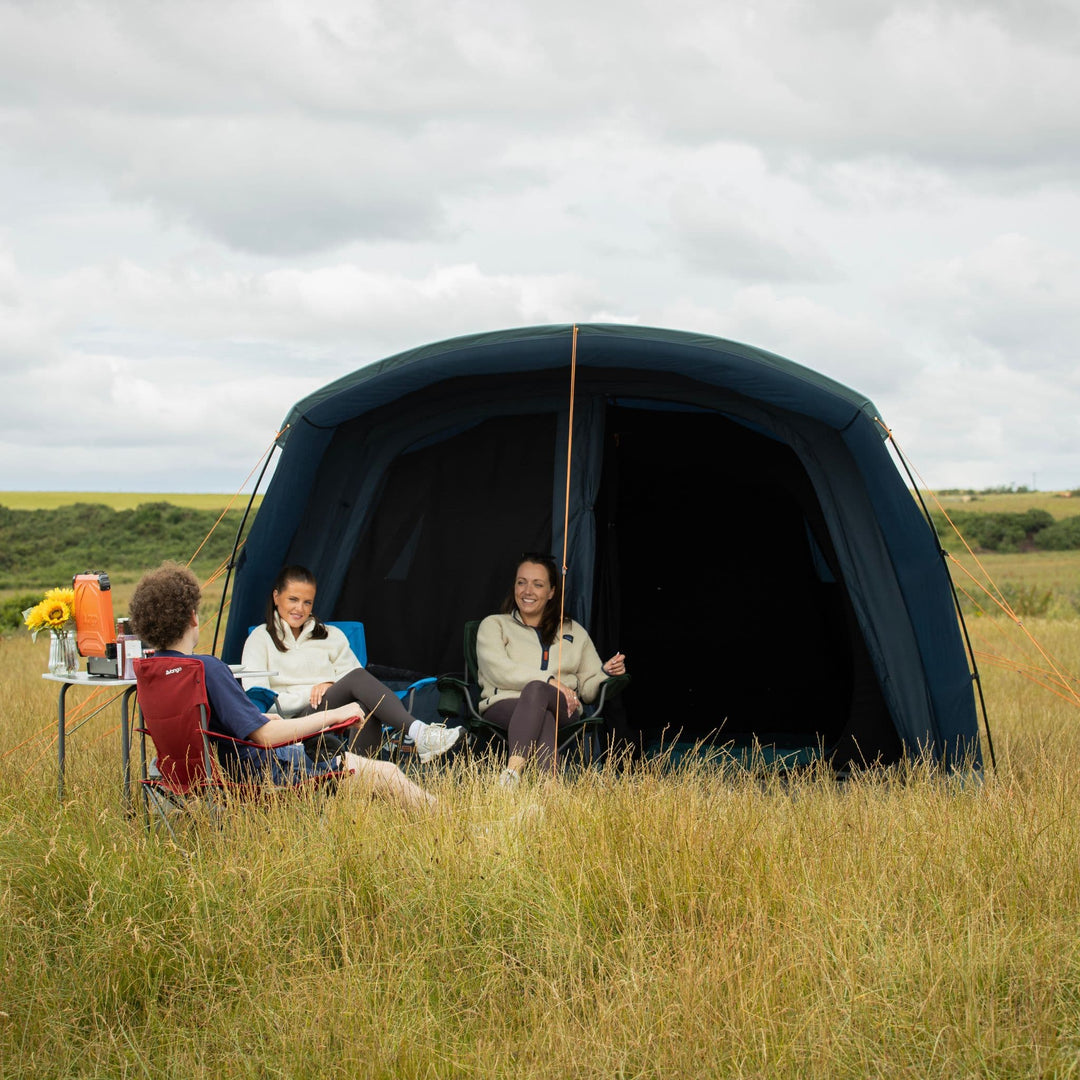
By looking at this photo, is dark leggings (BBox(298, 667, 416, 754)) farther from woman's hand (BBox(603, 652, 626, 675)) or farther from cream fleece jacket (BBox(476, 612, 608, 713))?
woman's hand (BBox(603, 652, 626, 675))

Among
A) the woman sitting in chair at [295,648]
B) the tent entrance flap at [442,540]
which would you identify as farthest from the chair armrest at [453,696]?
the tent entrance flap at [442,540]

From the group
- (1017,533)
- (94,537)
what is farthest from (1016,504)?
(94,537)

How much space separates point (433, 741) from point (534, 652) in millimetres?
753

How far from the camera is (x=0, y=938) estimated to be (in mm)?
2662

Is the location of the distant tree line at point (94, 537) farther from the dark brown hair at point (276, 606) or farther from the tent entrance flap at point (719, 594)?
the dark brown hair at point (276, 606)

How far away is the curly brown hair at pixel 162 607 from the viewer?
332cm

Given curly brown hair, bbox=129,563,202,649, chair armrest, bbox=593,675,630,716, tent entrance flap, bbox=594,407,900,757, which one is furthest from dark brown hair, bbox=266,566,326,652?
tent entrance flap, bbox=594,407,900,757

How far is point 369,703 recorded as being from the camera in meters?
4.09

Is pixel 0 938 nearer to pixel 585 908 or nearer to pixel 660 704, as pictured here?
pixel 585 908

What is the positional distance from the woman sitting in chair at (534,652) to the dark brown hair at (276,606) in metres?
0.65

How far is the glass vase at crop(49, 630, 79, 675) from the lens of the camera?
3.81 m

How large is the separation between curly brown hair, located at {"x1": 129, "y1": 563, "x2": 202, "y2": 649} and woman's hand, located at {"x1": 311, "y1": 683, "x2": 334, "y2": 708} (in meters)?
0.88

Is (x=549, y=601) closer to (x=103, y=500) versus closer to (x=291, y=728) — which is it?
(x=291, y=728)

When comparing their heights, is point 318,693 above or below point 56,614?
below
